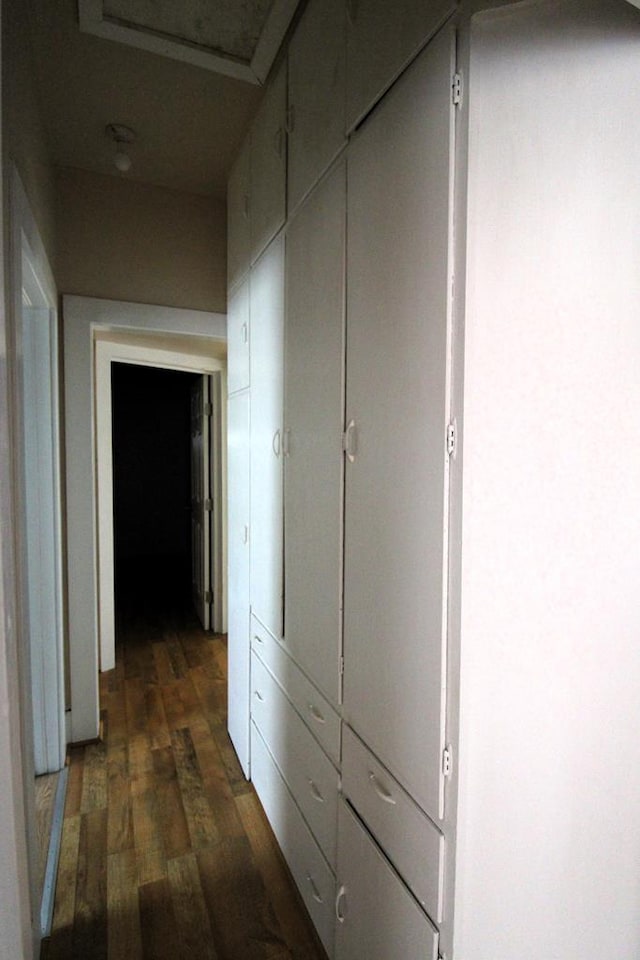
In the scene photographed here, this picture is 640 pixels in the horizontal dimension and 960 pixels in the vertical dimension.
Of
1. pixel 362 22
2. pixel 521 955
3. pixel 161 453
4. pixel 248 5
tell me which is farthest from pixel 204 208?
pixel 161 453

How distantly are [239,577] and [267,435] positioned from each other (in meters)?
0.76

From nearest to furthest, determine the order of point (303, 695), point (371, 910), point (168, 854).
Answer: point (371, 910) → point (303, 695) → point (168, 854)

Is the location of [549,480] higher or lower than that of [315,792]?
higher

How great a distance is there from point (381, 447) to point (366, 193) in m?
0.58

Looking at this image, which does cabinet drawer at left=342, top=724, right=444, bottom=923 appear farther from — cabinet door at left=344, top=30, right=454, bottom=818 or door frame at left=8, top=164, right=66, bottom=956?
door frame at left=8, top=164, right=66, bottom=956

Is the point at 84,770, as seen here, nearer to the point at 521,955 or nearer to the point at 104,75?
the point at 521,955

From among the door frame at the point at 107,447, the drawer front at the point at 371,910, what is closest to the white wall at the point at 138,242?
the door frame at the point at 107,447

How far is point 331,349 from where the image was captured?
4.30 feet

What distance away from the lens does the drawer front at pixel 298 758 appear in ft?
4.48

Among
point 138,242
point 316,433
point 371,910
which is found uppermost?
point 138,242

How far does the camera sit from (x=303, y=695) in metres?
1.52

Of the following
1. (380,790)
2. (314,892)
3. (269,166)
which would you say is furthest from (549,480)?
(269,166)

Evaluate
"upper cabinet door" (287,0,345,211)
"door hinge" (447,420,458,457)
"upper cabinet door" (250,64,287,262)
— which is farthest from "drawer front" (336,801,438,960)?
"upper cabinet door" (250,64,287,262)

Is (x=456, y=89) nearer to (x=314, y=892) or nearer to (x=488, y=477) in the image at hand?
(x=488, y=477)
